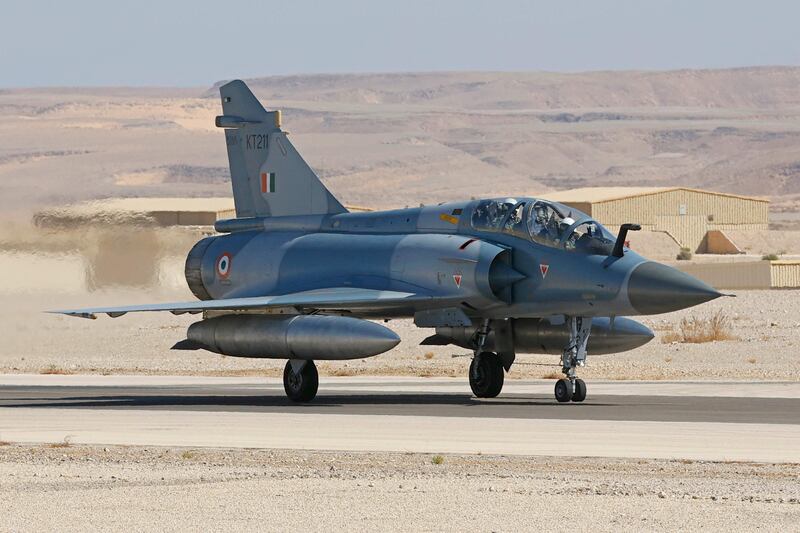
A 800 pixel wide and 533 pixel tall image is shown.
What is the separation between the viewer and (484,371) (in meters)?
24.6

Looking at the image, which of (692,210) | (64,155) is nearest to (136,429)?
(692,210)

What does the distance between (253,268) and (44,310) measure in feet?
18.3

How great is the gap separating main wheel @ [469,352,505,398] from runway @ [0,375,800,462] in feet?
0.90

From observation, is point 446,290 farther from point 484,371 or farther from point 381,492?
point 381,492

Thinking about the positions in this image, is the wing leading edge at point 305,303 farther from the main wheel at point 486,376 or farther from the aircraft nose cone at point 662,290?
the aircraft nose cone at point 662,290

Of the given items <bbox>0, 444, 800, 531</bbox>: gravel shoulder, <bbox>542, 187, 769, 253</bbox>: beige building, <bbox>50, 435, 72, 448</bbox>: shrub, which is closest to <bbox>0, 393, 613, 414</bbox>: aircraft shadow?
<bbox>50, 435, 72, 448</bbox>: shrub

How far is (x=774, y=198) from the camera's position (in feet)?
636

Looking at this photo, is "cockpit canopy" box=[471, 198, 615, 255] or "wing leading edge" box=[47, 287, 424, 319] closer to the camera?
"cockpit canopy" box=[471, 198, 615, 255]

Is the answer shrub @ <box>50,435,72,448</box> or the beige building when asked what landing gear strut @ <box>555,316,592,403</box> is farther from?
the beige building

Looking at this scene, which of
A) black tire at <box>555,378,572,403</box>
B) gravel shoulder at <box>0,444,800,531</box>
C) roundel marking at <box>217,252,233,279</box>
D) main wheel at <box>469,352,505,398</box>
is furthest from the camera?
→ roundel marking at <box>217,252,233,279</box>

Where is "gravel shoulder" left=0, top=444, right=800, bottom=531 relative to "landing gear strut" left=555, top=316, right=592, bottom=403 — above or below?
below

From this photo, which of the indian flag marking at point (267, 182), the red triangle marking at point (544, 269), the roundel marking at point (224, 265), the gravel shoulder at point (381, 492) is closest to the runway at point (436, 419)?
the gravel shoulder at point (381, 492)

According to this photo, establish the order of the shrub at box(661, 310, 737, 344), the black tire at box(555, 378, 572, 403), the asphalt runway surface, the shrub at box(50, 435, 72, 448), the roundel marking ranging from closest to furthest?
the shrub at box(50, 435, 72, 448) → the asphalt runway surface → the black tire at box(555, 378, 572, 403) → the roundel marking → the shrub at box(661, 310, 737, 344)

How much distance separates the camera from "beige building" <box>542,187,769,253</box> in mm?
94812
